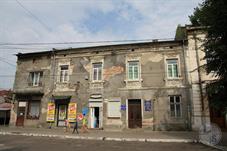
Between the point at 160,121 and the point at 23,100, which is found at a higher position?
the point at 23,100

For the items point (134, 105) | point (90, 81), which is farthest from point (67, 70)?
point (134, 105)

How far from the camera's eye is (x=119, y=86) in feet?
59.8

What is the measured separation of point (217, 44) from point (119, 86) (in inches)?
418

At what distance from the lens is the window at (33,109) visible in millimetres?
20264

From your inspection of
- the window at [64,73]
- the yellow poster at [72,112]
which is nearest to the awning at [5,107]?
the window at [64,73]

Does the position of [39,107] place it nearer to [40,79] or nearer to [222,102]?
[40,79]

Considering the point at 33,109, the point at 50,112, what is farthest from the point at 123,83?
the point at 33,109

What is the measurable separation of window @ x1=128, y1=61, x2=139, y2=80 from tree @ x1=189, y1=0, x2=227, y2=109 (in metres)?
9.12

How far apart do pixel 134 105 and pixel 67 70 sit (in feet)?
26.6

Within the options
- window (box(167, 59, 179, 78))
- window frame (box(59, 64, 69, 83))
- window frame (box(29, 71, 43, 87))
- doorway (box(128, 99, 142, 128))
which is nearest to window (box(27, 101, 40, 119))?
window frame (box(29, 71, 43, 87))

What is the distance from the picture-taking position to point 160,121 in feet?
54.7

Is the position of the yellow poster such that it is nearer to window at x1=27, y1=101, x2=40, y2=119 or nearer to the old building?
the old building

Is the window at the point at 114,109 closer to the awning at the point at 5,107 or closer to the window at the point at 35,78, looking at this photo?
the window at the point at 35,78

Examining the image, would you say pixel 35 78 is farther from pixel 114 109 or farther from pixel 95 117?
pixel 114 109
